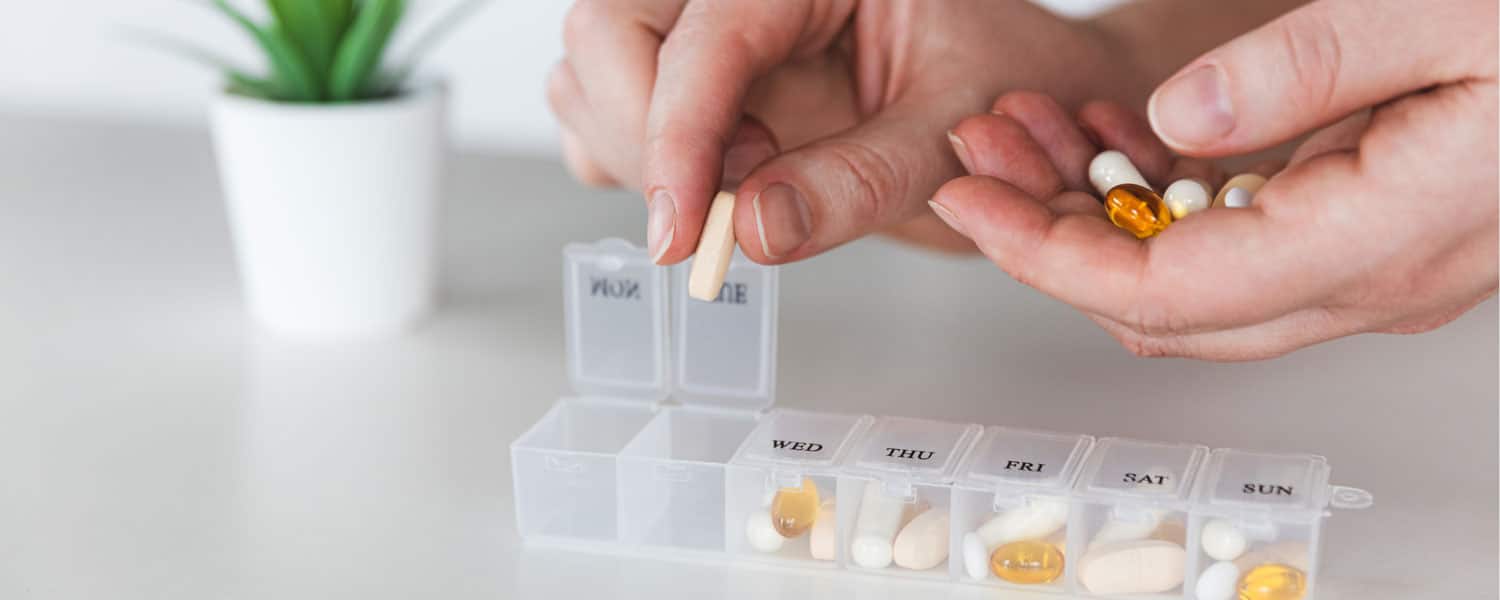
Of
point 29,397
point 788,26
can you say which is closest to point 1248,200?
point 788,26

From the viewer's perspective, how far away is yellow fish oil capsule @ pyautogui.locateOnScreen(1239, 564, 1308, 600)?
852 mm

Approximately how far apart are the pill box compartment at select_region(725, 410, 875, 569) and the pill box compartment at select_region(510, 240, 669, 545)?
83 mm

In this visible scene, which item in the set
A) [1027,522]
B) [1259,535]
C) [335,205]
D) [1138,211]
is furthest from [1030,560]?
[335,205]

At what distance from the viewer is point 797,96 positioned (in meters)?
1.32

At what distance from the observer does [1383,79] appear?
0.82 meters

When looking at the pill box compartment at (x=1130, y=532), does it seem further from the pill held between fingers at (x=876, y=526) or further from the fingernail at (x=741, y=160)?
the fingernail at (x=741, y=160)

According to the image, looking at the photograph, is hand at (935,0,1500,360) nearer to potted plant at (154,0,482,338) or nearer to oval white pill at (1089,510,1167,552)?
oval white pill at (1089,510,1167,552)

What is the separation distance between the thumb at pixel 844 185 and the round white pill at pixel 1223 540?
0.29m

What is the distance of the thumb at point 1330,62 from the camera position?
812 millimetres

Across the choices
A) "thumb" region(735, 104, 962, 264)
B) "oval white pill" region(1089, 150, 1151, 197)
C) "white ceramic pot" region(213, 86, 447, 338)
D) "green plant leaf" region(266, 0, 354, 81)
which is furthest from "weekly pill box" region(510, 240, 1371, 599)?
"green plant leaf" region(266, 0, 354, 81)

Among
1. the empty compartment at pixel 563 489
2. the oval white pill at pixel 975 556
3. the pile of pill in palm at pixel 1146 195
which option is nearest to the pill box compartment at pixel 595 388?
the empty compartment at pixel 563 489

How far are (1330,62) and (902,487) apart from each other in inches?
13.0

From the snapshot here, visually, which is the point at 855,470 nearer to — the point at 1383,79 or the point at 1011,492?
the point at 1011,492

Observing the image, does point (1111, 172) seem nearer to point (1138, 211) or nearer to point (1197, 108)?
point (1138, 211)
